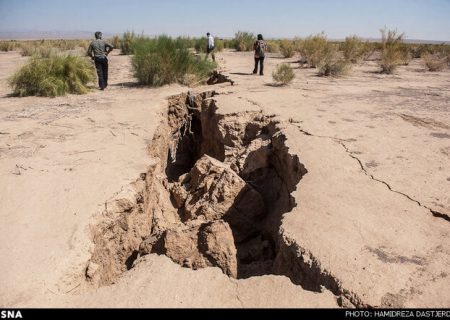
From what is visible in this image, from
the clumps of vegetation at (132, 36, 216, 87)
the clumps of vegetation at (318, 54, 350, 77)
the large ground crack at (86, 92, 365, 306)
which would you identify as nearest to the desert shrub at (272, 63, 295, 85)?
the clumps of vegetation at (132, 36, 216, 87)

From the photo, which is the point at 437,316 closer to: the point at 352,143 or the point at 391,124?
the point at 352,143

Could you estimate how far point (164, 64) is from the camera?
32.4 feet

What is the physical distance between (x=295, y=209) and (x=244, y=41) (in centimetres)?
2283

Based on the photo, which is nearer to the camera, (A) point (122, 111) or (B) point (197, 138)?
(A) point (122, 111)

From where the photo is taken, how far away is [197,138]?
884 centimetres

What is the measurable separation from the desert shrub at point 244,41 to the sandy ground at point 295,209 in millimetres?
18095

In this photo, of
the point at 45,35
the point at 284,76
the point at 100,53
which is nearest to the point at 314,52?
the point at 284,76

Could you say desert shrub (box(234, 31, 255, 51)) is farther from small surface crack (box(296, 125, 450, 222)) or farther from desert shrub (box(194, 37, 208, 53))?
small surface crack (box(296, 125, 450, 222))

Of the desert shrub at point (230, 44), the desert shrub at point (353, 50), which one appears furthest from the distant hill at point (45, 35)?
the desert shrub at point (353, 50)

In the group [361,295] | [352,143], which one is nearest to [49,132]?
[352,143]

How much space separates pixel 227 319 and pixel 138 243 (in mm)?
1972

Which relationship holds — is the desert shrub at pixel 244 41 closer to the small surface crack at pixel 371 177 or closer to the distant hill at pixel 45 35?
the small surface crack at pixel 371 177

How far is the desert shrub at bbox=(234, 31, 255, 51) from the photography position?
24422 mm

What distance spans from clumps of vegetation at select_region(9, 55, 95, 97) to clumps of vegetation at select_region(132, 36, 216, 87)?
4.42 ft
